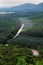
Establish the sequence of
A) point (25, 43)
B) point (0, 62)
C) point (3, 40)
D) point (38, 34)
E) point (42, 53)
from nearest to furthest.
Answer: point (0, 62)
point (42, 53)
point (25, 43)
point (3, 40)
point (38, 34)

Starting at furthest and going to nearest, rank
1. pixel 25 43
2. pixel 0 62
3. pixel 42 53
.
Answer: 1. pixel 25 43
2. pixel 42 53
3. pixel 0 62

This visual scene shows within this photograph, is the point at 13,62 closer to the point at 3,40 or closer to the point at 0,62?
Result: the point at 0,62

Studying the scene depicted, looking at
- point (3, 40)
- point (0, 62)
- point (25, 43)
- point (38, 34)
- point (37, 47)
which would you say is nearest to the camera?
point (0, 62)

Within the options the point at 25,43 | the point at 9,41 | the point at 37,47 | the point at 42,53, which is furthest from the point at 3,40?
the point at 42,53

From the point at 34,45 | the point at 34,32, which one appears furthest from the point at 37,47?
the point at 34,32

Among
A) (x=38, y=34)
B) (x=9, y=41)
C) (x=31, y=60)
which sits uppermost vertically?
(x=31, y=60)

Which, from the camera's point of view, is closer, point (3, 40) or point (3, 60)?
point (3, 60)

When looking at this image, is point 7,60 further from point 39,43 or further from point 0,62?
point 39,43

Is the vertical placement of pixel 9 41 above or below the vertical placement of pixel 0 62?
below

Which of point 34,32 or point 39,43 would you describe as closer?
point 39,43
